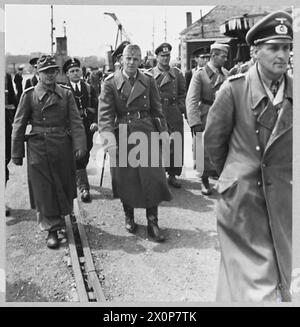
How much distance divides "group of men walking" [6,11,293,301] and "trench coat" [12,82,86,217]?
0.04ft

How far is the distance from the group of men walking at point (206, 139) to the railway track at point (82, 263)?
1.03ft

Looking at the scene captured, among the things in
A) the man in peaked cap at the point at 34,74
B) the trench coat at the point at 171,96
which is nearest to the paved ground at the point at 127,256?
the trench coat at the point at 171,96

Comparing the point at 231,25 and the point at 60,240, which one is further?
the point at 231,25

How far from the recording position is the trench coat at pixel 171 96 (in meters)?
8.20

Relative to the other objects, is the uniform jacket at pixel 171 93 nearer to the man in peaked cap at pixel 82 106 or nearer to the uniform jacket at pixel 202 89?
the uniform jacket at pixel 202 89

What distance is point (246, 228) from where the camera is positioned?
10.8 feet

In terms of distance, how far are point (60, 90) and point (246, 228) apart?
3314 millimetres

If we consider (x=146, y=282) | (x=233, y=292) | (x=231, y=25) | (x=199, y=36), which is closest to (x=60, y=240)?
(x=146, y=282)

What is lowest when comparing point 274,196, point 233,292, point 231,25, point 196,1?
point 233,292

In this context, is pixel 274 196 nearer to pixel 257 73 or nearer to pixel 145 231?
pixel 257 73

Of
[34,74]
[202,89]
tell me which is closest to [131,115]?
[202,89]

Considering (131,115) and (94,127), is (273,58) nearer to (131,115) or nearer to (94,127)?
(131,115)

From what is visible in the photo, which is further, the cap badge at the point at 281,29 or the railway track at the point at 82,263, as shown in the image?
the railway track at the point at 82,263

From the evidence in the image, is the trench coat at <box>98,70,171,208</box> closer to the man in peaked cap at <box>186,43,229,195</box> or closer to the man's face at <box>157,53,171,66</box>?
the man in peaked cap at <box>186,43,229,195</box>
